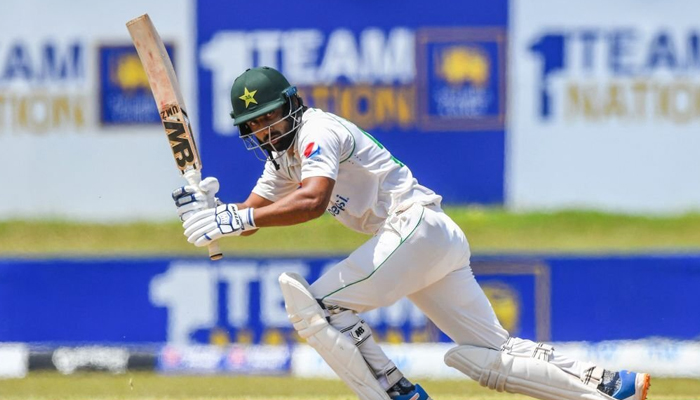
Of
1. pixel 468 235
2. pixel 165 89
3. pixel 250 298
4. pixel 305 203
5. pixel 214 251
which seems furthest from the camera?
pixel 468 235

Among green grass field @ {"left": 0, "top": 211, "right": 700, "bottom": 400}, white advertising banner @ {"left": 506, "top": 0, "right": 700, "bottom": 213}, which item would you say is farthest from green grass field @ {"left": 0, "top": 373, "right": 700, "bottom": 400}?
white advertising banner @ {"left": 506, "top": 0, "right": 700, "bottom": 213}

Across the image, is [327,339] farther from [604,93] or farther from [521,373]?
[604,93]

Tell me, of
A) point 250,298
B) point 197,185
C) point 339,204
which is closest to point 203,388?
point 250,298

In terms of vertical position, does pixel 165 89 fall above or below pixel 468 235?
above

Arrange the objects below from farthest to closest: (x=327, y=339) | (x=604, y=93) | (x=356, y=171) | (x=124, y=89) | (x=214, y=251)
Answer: (x=124, y=89) → (x=604, y=93) → (x=214, y=251) → (x=356, y=171) → (x=327, y=339)

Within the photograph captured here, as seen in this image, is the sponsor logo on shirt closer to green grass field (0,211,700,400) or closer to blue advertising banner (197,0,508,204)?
green grass field (0,211,700,400)

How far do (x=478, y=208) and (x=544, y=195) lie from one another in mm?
566

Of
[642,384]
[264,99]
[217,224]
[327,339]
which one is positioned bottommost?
[642,384]

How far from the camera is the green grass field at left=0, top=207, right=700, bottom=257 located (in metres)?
9.90

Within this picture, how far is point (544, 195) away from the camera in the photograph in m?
10.3

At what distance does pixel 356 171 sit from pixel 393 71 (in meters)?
6.09

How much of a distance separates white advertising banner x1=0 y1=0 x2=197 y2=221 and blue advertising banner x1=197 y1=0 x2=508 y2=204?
316 millimetres

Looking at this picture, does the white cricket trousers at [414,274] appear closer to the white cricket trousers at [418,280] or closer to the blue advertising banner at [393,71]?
the white cricket trousers at [418,280]

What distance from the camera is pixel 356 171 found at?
4527 millimetres
